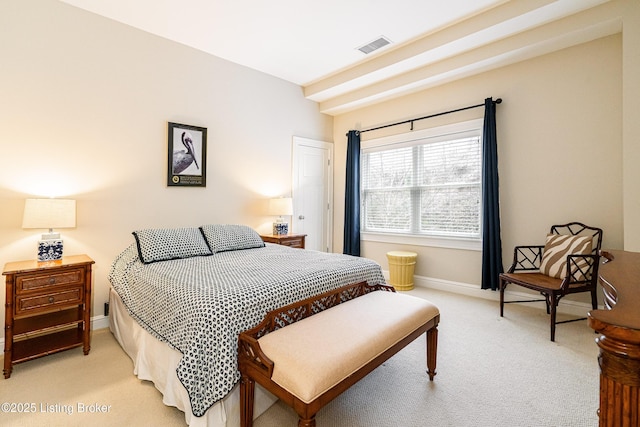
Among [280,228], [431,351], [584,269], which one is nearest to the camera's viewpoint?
[431,351]

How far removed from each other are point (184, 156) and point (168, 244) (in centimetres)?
126

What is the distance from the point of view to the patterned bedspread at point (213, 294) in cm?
152

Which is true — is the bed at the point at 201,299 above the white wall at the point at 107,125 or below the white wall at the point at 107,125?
below

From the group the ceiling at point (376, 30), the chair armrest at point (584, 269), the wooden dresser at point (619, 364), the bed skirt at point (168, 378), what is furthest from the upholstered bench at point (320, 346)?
the ceiling at point (376, 30)

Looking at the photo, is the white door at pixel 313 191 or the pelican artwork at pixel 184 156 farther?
the white door at pixel 313 191

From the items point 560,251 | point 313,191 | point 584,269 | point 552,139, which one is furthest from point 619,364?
point 313,191

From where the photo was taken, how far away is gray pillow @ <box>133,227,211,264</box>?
263 cm

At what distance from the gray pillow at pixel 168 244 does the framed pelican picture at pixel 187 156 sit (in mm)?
789

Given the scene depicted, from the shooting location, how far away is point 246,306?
169 centimetres

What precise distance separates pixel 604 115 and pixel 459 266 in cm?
220

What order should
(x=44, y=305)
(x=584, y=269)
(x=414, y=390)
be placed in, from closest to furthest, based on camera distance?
(x=414, y=390) → (x=44, y=305) → (x=584, y=269)

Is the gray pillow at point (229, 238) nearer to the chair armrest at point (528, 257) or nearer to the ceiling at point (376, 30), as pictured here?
the ceiling at point (376, 30)

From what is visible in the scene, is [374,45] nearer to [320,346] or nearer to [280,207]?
[280,207]

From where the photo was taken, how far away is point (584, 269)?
2.88m
